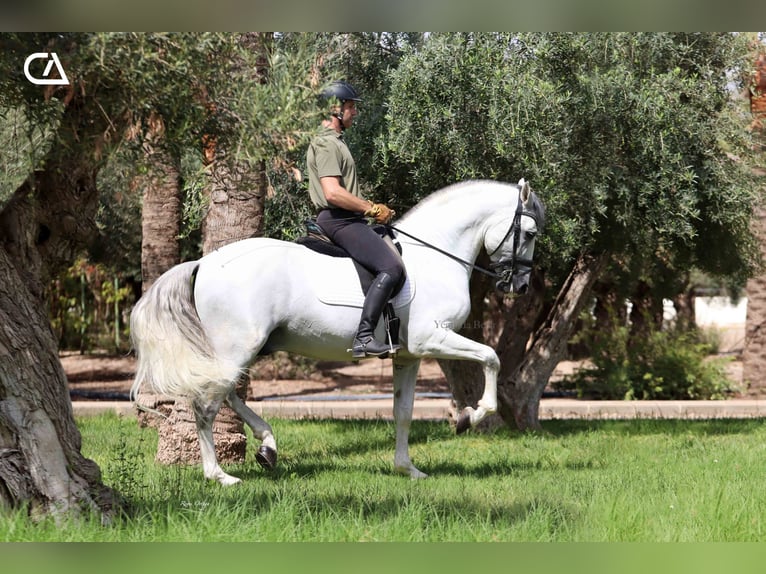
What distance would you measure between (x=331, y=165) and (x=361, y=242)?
70 centimetres

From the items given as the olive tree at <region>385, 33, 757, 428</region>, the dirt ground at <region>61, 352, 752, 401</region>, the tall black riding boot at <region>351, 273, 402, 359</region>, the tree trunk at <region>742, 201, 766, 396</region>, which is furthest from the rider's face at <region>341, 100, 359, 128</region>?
the tree trunk at <region>742, 201, 766, 396</region>

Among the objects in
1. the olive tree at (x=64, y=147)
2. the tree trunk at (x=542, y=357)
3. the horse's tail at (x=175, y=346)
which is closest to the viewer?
the olive tree at (x=64, y=147)

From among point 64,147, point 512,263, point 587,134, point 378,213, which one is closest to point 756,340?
point 587,134

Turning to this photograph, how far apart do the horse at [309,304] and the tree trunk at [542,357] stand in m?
3.75

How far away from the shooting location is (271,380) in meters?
20.7

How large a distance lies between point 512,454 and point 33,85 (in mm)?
6369

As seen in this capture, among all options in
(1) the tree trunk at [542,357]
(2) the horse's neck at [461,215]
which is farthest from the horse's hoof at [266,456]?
(1) the tree trunk at [542,357]

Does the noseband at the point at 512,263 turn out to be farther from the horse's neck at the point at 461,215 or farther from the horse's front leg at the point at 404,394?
the horse's front leg at the point at 404,394

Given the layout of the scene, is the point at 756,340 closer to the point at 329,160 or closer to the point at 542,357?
the point at 542,357

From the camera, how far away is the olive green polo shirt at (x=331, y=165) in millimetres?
7566

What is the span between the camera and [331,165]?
7.61 m

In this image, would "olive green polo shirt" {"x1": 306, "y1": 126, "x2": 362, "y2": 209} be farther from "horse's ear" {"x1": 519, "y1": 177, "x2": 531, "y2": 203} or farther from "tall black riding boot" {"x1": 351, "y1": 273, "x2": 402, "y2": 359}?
"horse's ear" {"x1": 519, "y1": 177, "x2": 531, "y2": 203}
